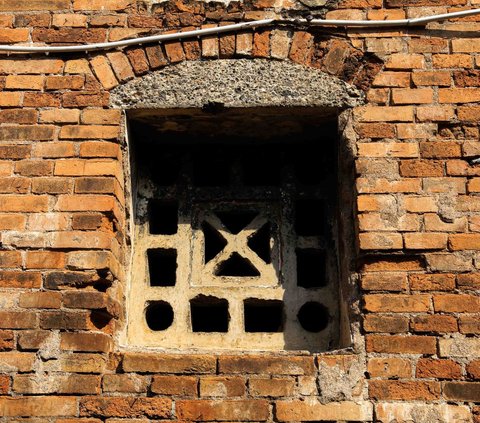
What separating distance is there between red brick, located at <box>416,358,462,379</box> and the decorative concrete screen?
1.64ft

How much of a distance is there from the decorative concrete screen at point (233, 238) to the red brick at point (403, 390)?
1.44 feet

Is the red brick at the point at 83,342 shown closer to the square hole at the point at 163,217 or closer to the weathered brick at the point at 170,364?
the weathered brick at the point at 170,364

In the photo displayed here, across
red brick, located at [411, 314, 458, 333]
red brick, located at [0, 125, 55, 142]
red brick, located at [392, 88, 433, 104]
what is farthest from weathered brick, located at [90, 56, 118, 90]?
red brick, located at [411, 314, 458, 333]

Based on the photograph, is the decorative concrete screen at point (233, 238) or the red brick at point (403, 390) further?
the decorative concrete screen at point (233, 238)

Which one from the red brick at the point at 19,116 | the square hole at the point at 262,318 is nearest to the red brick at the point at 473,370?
the square hole at the point at 262,318

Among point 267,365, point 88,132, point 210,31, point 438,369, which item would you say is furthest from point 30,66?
point 438,369

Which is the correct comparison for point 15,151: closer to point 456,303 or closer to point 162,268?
point 162,268

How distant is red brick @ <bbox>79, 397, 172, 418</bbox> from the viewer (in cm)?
274

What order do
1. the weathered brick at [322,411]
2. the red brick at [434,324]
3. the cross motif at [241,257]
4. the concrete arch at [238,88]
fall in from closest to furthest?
the weathered brick at [322,411] → the red brick at [434,324] → the concrete arch at [238,88] → the cross motif at [241,257]

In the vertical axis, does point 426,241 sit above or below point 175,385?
above

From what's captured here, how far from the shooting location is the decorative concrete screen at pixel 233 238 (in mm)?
3188

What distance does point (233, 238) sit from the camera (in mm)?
Answer: 3348

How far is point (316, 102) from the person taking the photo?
3.15 meters

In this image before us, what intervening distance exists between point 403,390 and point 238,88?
1.59 meters
